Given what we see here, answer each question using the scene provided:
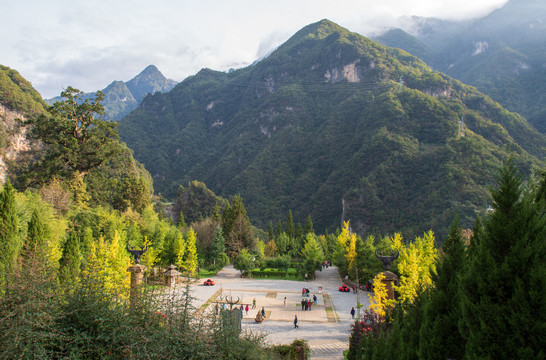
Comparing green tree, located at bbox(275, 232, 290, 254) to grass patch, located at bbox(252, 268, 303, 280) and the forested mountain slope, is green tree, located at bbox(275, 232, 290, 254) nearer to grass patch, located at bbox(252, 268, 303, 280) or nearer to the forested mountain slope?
grass patch, located at bbox(252, 268, 303, 280)

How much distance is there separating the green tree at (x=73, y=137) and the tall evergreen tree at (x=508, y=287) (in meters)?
32.8

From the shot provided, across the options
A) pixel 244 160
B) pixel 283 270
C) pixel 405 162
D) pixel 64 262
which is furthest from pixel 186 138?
pixel 64 262

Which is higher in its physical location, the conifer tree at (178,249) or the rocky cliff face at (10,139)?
the rocky cliff face at (10,139)

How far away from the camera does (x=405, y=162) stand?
306 ft

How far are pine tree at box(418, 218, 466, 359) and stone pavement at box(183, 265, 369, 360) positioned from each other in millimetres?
6069

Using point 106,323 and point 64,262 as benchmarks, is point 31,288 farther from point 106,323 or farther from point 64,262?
point 64,262

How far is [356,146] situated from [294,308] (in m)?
98.5

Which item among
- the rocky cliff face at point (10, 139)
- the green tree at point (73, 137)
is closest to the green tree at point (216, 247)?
the green tree at point (73, 137)

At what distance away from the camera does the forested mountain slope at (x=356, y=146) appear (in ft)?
257

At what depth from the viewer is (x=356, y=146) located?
391 feet

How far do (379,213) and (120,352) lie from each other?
8532 cm

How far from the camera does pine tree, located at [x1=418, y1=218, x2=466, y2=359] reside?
6586mm

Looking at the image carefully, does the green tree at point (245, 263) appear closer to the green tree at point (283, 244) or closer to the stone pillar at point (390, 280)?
the green tree at point (283, 244)

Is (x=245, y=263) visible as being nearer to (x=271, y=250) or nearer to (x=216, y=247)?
(x=216, y=247)
